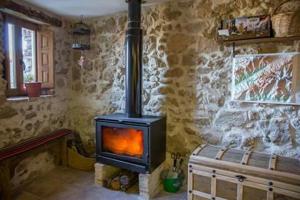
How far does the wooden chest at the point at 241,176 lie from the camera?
1.71m

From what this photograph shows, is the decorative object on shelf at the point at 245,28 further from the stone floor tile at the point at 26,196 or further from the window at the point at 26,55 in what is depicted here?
the stone floor tile at the point at 26,196

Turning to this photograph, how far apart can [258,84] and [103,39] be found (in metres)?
2.02

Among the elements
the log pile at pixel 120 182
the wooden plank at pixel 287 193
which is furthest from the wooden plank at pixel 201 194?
the log pile at pixel 120 182

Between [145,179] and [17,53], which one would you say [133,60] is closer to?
[145,179]

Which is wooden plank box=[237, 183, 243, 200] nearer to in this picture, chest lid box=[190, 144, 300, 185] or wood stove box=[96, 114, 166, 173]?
chest lid box=[190, 144, 300, 185]

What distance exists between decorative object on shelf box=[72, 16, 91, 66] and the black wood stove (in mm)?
853

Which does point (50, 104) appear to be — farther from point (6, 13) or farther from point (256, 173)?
point (256, 173)

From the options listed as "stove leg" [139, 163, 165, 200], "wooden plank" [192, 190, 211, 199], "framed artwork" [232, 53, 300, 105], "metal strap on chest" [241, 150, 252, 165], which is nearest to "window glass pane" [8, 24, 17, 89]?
"stove leg" [139, 163, 165, 200]

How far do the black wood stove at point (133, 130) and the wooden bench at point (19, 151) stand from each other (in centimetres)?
69

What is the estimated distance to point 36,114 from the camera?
2.75 meters

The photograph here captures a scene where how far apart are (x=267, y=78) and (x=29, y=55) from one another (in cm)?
283

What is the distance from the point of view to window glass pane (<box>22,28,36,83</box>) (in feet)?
9.16

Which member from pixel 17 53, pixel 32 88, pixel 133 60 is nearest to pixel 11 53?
pixel 17 53

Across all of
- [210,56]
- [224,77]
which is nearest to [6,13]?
[210,56]
